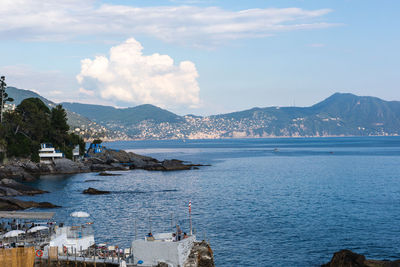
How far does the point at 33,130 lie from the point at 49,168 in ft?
40.3

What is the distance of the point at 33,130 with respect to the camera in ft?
372

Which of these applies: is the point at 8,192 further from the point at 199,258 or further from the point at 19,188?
the point at 199,258

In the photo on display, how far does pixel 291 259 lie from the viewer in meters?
36.8

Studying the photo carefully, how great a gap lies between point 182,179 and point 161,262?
73.1m

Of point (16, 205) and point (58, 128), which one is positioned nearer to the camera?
point (16, 205)

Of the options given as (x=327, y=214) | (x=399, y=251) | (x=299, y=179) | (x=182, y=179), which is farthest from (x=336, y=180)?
(x=399, y=251)

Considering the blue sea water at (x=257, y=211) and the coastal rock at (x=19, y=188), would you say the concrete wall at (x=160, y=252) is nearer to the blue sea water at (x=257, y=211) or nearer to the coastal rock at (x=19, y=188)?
the blue sea water at (x=257, y=211)

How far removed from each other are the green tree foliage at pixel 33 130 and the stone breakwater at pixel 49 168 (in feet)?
11.7

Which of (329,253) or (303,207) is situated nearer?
(329,253)

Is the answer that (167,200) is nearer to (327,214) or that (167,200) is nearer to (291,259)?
(327,214)

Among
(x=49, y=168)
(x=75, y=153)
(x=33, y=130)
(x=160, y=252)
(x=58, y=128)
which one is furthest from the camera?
(x=75, y=153)

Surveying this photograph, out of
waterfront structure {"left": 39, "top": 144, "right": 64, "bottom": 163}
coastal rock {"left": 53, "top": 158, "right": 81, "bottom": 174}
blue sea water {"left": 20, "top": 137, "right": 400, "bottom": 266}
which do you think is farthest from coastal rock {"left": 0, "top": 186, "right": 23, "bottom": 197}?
waterfront structure {"left": 39, "top": 144, "right": 64, "bottom": 163}

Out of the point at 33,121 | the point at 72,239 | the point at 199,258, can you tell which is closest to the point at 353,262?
the point at 199,258

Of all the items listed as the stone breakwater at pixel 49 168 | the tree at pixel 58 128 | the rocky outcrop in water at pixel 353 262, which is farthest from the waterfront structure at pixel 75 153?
the rocky outcrop in water at pixel 353 262
